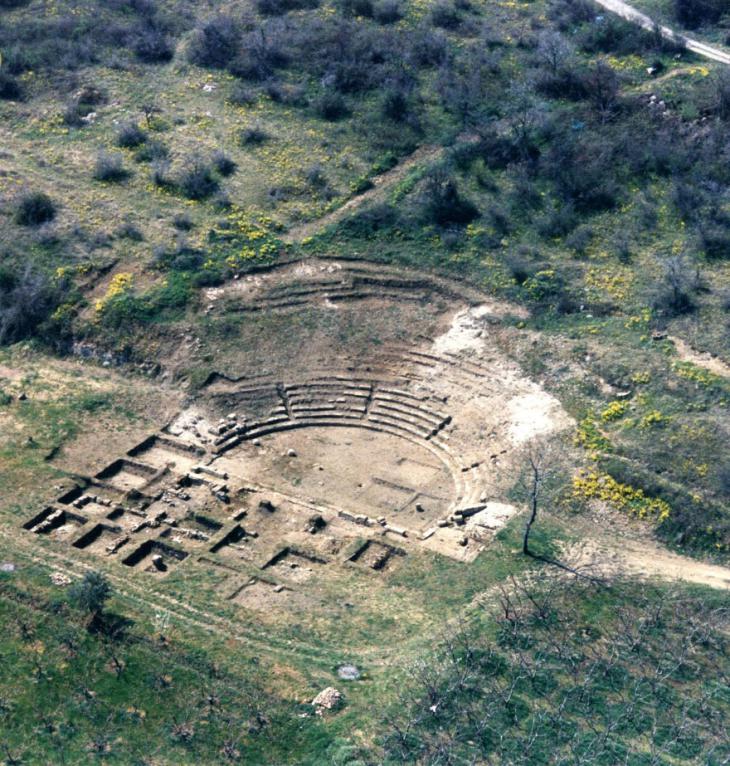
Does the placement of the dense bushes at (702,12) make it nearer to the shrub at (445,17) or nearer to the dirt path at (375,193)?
the shrub at (445,17)

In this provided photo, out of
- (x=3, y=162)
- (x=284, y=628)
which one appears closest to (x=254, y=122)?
(x=3, y=162)

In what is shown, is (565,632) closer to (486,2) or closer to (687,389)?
(687,389)

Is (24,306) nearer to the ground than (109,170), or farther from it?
nearer to the ground

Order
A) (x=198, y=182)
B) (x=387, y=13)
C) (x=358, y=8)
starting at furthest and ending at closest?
(x=358, y=8) < (x=387, y=13) < (x=198, y=182)

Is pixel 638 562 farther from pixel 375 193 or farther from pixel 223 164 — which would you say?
pixel 223 164

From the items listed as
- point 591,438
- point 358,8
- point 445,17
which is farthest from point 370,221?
point 358,8

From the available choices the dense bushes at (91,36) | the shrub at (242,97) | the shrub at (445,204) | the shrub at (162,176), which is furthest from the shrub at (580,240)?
the dense bushes at (91,36)

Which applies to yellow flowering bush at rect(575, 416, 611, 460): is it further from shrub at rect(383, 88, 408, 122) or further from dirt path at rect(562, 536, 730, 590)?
shrub at rect(383, 88, 408, 122)
